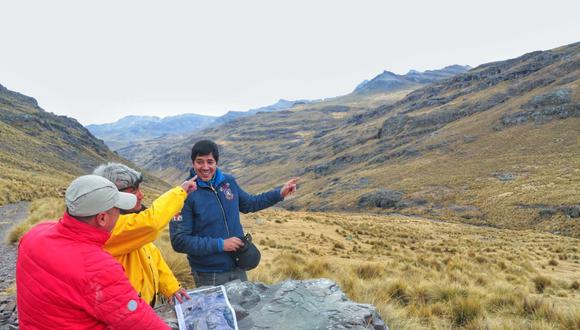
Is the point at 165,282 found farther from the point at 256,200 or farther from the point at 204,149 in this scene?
the point at 256,200

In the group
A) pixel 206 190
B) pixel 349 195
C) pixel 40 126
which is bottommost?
pixel 349 195

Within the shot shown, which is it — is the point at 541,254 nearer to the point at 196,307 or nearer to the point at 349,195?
the point at 196,307

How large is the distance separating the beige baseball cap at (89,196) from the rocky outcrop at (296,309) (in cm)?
163

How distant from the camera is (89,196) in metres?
2.67

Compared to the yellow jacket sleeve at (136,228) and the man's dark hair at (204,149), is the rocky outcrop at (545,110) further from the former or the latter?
the yellow jacket sleeve at (136,228)

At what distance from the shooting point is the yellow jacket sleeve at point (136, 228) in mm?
3591

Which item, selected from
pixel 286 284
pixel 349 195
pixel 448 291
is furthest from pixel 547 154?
pixel 286 284

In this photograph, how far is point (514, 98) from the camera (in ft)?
332

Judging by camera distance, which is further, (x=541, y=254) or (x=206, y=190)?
(x=541, y=254)

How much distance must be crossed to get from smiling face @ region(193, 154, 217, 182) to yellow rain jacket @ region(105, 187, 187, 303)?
2.49ft

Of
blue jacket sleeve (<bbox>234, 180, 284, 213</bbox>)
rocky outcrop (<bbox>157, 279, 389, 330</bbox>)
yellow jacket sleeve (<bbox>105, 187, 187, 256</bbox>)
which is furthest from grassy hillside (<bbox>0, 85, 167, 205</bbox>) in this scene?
yellow jacket sleeve (<bbox>105, 187, 187, 256</bbox>)

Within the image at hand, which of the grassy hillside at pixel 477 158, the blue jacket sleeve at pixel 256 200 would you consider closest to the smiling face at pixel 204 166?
the blue jacket sleeve at pixel 256 200

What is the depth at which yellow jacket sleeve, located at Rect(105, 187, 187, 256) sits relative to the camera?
359 centimetres

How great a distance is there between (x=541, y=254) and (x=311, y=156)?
427 ft
